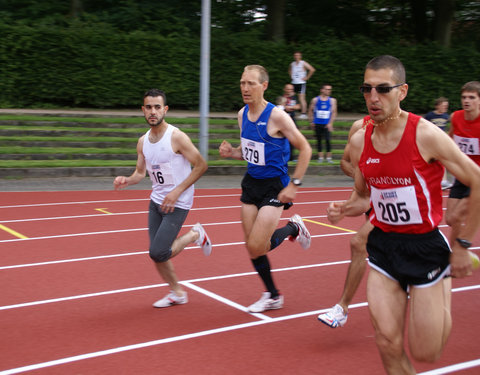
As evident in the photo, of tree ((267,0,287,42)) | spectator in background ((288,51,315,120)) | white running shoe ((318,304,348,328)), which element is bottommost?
white running shoe ((318,304,348,328))

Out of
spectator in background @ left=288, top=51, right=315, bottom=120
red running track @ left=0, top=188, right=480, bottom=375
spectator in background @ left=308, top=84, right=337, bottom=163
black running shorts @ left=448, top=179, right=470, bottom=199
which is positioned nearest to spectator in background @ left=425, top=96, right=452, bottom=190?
spectator in background @ left=308, top=84, right=337, bottom=163

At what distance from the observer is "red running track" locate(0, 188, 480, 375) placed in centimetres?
456

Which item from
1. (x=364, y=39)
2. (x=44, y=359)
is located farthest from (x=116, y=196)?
(x=364, y=39)

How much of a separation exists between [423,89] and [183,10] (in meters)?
9.84

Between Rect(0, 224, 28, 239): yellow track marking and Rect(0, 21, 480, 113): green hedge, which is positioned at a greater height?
Rect(0, 21, 480, 113): green hedge

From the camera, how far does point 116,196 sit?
41.1ft

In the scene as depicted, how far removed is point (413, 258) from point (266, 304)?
8.07 feet

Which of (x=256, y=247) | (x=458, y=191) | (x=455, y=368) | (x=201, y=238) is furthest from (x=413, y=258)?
(x=458, y=191)

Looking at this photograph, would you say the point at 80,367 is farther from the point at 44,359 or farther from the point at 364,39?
the point at 364,39

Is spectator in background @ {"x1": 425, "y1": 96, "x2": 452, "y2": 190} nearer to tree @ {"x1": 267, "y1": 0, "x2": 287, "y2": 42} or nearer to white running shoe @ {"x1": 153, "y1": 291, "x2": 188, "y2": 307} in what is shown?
white running shoe @ {"x1": 153, "y1": 291, "x2": 188, "y2": 307}

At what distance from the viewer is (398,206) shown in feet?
11.5

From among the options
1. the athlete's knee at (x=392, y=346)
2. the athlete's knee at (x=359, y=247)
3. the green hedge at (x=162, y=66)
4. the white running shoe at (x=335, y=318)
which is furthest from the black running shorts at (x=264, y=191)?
the green hedge at (x=162, y=66)

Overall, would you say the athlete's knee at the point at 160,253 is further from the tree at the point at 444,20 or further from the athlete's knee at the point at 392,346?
the tree at the point at 444,20

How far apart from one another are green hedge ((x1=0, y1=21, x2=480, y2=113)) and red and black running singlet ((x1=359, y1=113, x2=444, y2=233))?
17894mm
